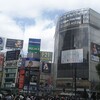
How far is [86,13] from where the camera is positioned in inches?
3312

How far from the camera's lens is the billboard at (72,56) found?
81875mm

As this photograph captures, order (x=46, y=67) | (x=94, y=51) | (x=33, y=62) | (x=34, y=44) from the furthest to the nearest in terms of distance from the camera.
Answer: (x=33, y=62), (x=46, y=67), (x=94, y=51), (x=34, y=44)

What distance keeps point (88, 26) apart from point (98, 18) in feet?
22.5

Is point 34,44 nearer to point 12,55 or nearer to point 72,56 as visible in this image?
point 72,56

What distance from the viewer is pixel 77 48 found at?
83312 mm

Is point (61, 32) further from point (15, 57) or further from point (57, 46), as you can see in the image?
point (15, 57)

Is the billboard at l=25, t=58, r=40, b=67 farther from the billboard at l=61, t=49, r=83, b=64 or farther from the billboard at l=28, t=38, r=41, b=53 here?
the billboard at l=28, t=38, r=41, b=53

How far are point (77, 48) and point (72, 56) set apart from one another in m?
2.78

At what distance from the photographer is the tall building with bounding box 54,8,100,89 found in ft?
264


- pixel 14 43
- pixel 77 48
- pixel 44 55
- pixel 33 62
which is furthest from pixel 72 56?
pixel 33 62

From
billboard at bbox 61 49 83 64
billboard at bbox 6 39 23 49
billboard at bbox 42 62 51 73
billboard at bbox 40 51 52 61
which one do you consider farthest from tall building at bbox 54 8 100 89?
Result: billboard at bbox 6 39 23 49

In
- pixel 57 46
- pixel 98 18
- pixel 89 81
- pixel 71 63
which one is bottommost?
pixel 89 81

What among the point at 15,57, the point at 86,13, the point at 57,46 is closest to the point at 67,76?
the point at 57,46

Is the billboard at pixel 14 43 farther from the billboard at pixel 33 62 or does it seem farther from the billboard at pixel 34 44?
the billboard at pixel 34 44
